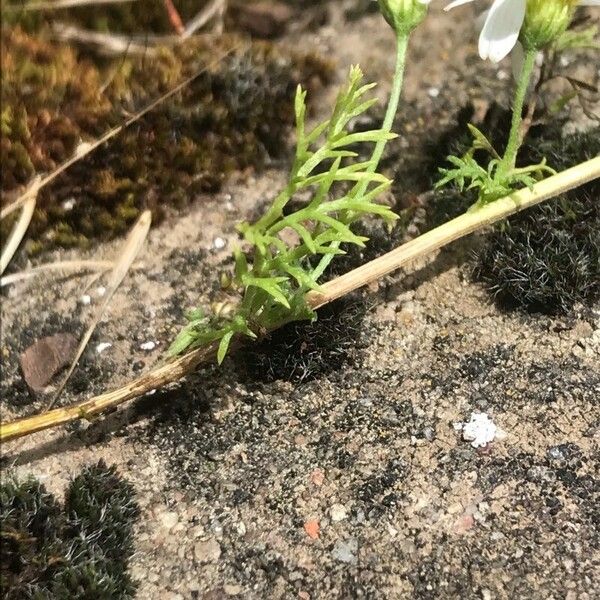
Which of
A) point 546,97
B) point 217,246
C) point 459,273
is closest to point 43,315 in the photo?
point 217,246

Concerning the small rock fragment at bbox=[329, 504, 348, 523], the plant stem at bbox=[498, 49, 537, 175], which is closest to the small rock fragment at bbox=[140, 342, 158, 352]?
the small rock fragment at bbox=[329, 504, 348, 523]

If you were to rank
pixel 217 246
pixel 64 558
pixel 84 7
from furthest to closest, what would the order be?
pixel 84 7, pixel 217 246, pixel 64 558

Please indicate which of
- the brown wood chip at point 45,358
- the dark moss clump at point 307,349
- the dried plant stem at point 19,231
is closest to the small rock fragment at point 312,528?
the dark moss clump at point 307,349

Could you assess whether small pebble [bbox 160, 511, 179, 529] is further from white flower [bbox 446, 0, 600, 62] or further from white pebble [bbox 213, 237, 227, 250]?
white flower [bbox 446, 0, 600, 62]

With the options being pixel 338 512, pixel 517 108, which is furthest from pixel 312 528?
pixel 517 108

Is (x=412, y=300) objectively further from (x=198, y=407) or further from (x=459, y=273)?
(x=198, y=407)

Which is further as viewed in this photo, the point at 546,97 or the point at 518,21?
the point at 546,97
